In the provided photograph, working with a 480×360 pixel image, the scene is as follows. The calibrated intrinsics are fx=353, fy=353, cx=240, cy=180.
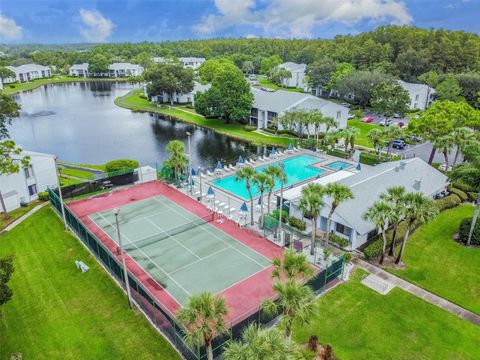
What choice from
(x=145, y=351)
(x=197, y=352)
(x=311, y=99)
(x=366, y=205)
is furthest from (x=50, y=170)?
(x=311, y=99)

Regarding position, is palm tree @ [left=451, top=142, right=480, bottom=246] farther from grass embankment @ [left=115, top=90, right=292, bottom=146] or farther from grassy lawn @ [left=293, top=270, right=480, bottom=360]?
grass embankment @ [left=115, top=90, right=292, bottom=146]

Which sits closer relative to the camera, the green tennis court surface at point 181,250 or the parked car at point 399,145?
the green tennis court surface at point 181,250

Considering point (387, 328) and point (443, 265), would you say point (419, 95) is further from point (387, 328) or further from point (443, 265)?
point (387, 328)

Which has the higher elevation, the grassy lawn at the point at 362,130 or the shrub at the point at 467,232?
the grassy lawn at the point at 362,130

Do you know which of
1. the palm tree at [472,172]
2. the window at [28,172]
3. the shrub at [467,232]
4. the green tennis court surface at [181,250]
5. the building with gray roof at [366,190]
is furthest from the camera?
the window at [28,172]

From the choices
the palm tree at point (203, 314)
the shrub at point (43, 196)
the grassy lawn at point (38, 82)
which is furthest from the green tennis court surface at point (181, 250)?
the grassy lawn at point (38, 82)

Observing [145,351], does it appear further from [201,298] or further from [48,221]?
[48,221]

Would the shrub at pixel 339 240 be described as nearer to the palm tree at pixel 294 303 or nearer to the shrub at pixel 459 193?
A: the palm tree at pixel 294 303
